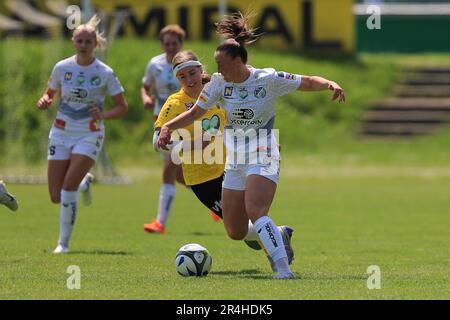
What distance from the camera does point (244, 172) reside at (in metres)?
9.36

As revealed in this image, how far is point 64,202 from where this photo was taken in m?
11.8

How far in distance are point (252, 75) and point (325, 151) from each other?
19143 millimetres

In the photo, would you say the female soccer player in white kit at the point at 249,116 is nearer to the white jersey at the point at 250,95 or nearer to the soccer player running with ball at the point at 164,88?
the white jersey at the point at 250,95

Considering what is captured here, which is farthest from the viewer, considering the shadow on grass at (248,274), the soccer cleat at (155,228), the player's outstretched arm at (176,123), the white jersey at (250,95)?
the soccer cleat at (155,228)

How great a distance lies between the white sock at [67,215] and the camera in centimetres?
1176

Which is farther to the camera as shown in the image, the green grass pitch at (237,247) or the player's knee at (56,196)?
the player's knee at (56,196)

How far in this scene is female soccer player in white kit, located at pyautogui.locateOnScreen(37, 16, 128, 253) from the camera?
11.8m

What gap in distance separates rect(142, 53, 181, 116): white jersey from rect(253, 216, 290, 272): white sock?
18.0 ft

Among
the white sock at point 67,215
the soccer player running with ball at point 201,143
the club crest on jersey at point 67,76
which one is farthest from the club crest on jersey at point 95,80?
the soccer player running with ball at point 201,143

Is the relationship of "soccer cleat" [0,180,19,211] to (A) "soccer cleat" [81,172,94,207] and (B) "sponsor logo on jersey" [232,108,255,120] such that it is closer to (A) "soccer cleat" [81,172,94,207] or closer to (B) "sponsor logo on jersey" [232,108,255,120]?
(A) "soccer cleat" [81,172,94,207]

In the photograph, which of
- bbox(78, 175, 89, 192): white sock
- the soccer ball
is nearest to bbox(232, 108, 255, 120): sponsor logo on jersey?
the soccer ball

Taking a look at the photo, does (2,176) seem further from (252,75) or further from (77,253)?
(252,75)

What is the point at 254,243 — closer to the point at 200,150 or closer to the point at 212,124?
the point at 200,150

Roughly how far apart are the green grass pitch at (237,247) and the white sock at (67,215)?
196 millimetres
